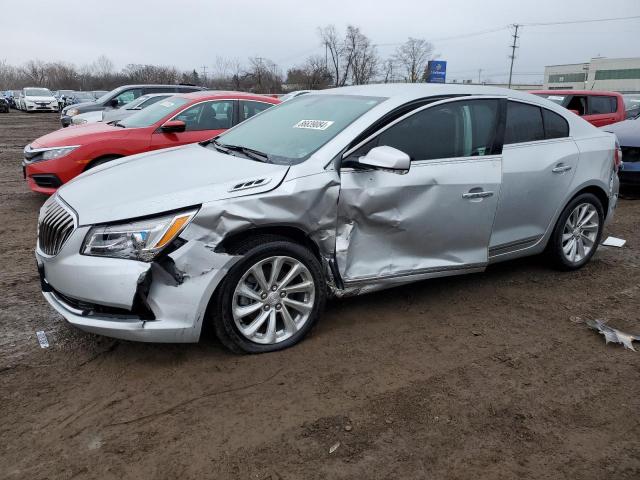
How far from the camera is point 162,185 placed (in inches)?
127

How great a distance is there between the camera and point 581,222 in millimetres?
4879

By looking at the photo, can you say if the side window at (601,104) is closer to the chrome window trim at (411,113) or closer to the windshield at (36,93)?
the chrome window trim at (411,113)

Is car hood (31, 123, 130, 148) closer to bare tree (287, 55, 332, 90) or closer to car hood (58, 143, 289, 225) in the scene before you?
car hood (58, 143, 289, 225)

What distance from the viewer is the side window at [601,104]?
1123cm

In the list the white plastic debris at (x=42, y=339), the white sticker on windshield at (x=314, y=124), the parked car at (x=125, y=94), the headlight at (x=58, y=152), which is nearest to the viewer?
the white plastic debris at (x=42, y=339)

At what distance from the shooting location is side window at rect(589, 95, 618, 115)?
1123cm

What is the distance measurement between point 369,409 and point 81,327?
1.69m

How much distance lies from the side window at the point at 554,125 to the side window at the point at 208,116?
4.52 meters

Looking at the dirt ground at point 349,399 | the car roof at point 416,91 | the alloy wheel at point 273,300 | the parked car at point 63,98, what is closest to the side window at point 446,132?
the car roof at point 416,91

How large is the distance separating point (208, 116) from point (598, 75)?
107 meters

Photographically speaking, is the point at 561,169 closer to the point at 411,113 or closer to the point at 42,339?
the point at 411,113

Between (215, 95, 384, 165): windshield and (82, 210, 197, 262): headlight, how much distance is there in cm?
87

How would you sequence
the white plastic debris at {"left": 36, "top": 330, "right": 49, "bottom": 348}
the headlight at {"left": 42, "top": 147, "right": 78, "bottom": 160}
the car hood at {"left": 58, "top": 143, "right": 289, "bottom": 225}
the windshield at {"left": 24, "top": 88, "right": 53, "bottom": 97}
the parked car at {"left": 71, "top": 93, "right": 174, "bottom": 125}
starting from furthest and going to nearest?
the windshield at {"left": 24, "top": 88, "right": 53, "bottom": 97}, the parked car at {"left": 71, "top": 93, "right": 174, "bottom": 125}, the headlight at {"left": 42, "top": 147, "right": 78, "bottom": 160}, the white plastic debris at {"left": 36, "top": 330, "right": 49, "bottom": 348}, the car hood at {"left": 58, "top": 143, "right": 289, "bottom": 225}

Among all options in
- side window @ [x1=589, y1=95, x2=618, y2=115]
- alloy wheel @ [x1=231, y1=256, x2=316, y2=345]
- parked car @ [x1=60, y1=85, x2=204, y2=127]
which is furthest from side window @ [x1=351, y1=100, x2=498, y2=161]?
parked car @ [x1=60, y1=85, x2=204, y2=127]
